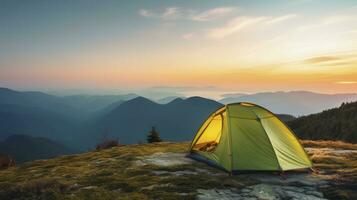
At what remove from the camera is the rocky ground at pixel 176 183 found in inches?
478

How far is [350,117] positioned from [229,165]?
2630 centimetres

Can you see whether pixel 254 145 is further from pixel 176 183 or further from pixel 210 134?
pixel 210 134

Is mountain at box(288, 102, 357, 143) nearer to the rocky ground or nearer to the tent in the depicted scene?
the rocky ground

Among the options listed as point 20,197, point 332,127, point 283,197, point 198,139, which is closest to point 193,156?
point 198,139

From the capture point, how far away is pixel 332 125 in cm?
3728

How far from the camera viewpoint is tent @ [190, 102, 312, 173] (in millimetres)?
15477

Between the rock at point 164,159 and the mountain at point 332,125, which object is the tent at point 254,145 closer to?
the rock at point 164,159

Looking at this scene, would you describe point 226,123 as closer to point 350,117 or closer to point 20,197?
point 20,197

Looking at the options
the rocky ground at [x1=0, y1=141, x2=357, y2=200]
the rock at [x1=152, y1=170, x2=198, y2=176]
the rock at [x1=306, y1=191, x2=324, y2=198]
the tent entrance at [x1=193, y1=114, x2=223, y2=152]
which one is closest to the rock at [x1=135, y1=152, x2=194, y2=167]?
the rocky ground at [x1=0, y1=141, x2=357, y2=200]

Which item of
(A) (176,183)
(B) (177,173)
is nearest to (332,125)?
(B) (177,173)

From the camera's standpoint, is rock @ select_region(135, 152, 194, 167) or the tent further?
rock @ select_region(135, 152, 194, 167)

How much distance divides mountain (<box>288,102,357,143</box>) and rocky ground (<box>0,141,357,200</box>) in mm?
16997

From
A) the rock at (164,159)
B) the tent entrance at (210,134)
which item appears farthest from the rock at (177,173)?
the tent entrance at (210,134)

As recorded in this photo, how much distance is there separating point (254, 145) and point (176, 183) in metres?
4.59
